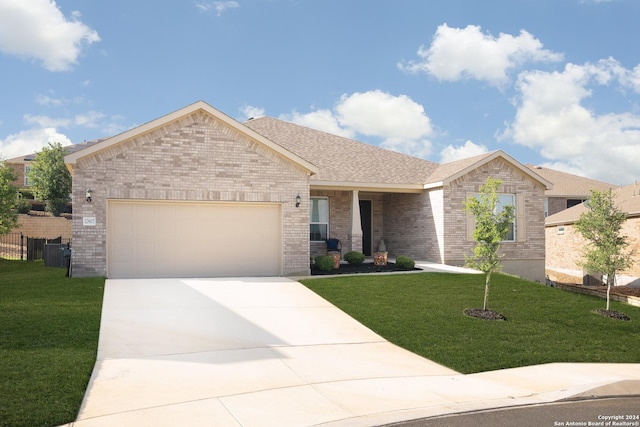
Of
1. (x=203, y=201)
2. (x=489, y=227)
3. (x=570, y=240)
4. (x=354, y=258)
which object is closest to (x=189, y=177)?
(x=203, y=201)

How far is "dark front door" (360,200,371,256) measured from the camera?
23547 millimetres

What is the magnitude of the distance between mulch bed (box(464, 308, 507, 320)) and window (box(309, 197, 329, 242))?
9.24m

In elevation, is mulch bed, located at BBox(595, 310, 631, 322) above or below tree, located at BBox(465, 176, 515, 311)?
below

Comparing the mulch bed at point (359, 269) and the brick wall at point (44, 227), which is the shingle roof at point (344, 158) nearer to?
the mulch bed at point (359, 269)

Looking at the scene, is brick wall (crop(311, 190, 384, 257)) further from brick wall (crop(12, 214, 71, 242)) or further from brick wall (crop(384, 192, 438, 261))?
brick wall (crop(12, 214, 71, 242))

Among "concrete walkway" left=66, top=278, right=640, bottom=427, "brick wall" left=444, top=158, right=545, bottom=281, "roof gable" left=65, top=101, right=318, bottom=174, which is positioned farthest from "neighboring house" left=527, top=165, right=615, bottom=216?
"concrete walkway" left=66, top=278, right=640, bottom=427

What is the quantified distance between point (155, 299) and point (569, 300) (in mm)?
10697

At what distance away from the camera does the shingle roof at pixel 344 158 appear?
21094mm

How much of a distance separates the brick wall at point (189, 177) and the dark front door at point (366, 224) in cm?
666

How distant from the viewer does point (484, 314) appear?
1221 centimetres

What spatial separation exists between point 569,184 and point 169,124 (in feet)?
106

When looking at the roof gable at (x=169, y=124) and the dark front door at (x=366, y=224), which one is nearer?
the roof gable at (x=169, y=124)

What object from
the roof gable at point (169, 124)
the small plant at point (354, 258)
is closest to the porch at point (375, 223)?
the small plant at point (354, 258)

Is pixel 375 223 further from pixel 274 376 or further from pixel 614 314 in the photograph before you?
pixel 274 376
